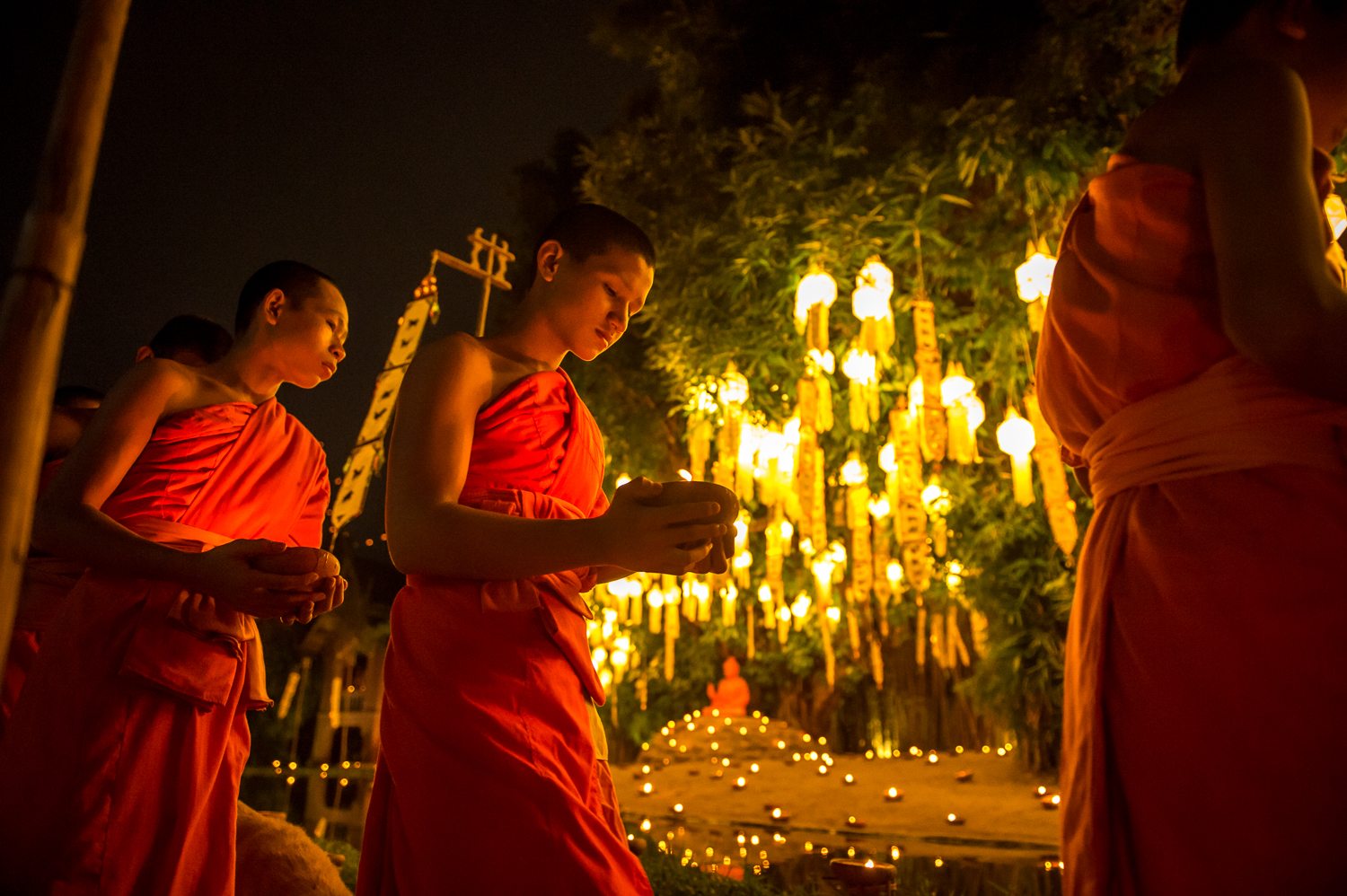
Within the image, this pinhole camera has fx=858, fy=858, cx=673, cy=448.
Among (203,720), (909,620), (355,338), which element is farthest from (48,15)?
(355,338)

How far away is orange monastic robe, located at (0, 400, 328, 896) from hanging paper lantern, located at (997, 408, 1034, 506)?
12.9 ft

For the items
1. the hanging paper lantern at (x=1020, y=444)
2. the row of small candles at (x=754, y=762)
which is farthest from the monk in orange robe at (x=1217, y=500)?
the row of small candles at (x=754, y=762)

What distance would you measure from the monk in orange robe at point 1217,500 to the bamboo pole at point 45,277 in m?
1.09

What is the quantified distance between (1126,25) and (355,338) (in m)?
14.6

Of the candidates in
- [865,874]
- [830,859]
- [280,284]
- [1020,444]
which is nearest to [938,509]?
[1020,444]

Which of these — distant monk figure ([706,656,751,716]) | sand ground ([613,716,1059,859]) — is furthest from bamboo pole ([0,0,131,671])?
distant monk figure ([706,656,751,716])

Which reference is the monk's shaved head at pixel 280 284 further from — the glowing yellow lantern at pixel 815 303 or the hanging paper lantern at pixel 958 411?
the hanging paper lantern at pixel 958 411

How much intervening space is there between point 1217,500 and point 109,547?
1692 millimetres

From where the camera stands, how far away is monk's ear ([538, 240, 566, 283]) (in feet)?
5.11

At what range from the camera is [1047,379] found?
1225 mm

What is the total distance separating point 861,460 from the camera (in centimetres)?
705

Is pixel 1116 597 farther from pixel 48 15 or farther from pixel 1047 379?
pixel 48 15

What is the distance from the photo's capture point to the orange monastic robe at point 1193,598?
837mm

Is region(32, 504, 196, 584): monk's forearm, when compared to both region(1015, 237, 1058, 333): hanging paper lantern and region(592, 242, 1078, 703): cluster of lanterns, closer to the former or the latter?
region(592, 242, 1078, 703): cluster of lanterns
